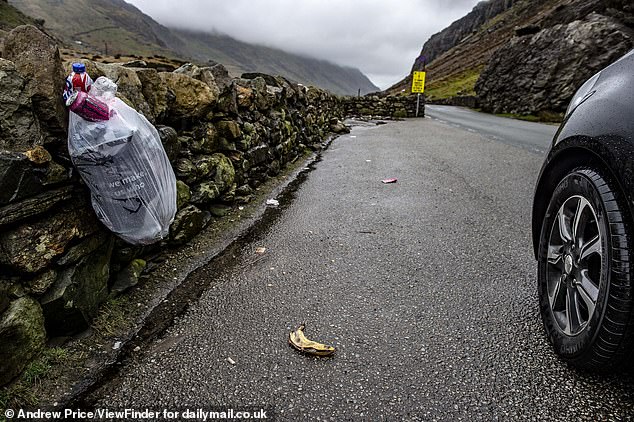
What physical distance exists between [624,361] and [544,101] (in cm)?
2436

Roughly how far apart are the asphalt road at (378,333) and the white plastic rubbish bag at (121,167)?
688 mm

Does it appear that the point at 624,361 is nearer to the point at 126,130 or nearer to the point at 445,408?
the point at 445,408

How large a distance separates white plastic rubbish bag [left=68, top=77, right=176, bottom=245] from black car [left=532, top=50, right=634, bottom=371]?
251 centimetres

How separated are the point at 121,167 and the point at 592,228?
8.68 ft

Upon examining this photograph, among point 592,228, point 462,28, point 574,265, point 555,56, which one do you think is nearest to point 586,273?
point 574,265

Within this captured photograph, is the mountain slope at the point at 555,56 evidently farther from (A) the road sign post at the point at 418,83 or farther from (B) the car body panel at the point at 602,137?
(B) the car body panel at the point at 602,137

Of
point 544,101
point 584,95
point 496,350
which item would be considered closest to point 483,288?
point 496,350

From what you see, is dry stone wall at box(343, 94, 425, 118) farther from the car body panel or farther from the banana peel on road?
the banana peel on road

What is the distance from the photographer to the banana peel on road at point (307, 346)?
2174mm

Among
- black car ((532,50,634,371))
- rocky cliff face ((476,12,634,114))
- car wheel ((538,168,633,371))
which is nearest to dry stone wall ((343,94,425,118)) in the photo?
rocky cliff face ((476,12,634,114))

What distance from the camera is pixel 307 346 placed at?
222cm

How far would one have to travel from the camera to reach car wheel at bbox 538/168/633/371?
5.52 ft

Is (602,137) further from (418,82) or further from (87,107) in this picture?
(418,82)

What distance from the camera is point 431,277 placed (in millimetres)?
3080
